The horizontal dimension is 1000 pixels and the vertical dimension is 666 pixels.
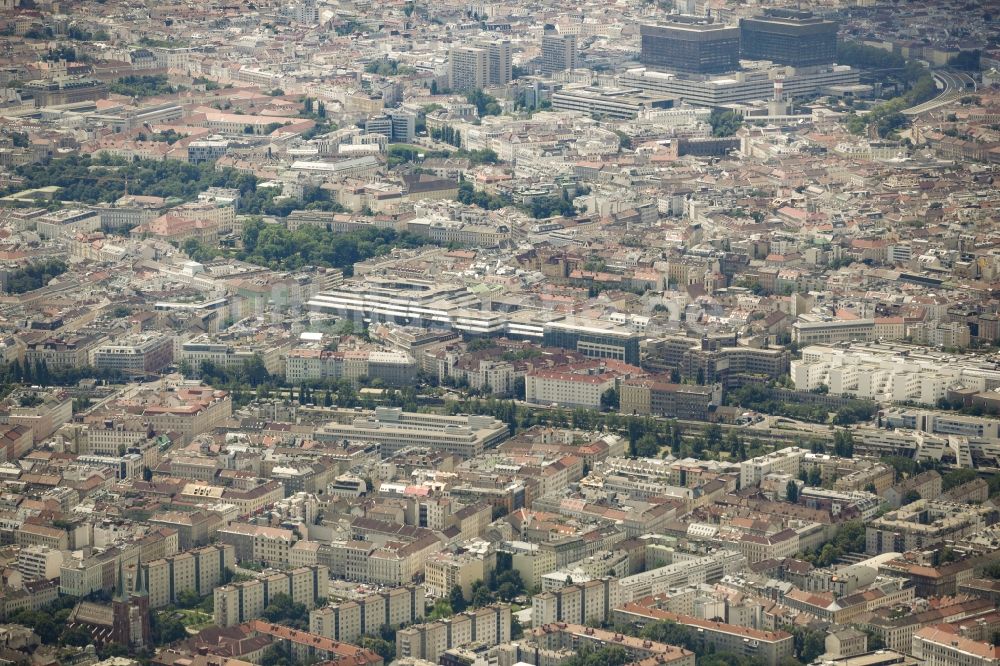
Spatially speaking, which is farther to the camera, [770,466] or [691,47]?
[691,47]

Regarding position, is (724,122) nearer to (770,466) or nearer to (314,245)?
(314,245)

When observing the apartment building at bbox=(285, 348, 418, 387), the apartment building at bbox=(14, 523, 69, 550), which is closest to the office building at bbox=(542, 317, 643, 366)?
the apartment building at bbox=(285, 348, 418, 387)

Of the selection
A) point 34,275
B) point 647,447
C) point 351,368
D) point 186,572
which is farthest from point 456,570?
point 34,275

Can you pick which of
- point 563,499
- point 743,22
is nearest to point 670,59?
point 743,22

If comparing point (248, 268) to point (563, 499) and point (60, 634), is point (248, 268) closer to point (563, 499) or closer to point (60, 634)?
point (563, 499)

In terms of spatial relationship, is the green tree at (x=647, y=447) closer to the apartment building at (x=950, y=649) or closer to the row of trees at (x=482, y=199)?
the apartment building at (x=950, y=649)
